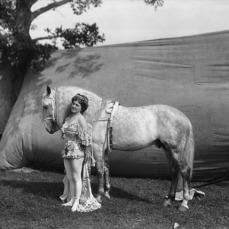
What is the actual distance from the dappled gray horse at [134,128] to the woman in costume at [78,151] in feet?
0.71

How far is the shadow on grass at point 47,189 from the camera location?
823 cm

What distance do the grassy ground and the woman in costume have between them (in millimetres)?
218

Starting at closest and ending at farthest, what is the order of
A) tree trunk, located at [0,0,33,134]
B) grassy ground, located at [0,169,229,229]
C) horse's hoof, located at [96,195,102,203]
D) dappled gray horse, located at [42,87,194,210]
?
grassy ground, located at [0,169,229,229], dappled gray horse, located at [42,87,194,210], horse's hoof, located at [96,195,102,203], tree trunk, located at [0,0,33,134]

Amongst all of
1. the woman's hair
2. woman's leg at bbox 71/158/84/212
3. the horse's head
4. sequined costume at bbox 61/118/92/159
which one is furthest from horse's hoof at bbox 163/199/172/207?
the horse's head

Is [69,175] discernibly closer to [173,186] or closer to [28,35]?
[173,186]

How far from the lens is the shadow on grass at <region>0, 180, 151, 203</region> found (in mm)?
8227

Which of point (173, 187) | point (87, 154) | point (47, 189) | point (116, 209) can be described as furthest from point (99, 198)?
point (47, 189)

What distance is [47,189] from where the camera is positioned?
8633 millimetres

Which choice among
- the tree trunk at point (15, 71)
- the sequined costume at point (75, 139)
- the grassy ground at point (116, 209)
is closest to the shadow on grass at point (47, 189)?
the grassy ground at point (116, 209)

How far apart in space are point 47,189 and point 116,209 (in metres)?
1.74

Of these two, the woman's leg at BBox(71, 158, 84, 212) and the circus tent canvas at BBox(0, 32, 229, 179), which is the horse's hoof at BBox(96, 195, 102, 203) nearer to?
the woman's leg at BBox(71, 158, 84, 212)

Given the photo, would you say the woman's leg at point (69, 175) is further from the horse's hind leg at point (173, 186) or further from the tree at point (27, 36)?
the tree at point (27, 36)

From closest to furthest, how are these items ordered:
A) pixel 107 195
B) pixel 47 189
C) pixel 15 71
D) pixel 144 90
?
1. pixel 107 195
2. pixel 47 189
3. pixel 144 90
4. pixel 15 71

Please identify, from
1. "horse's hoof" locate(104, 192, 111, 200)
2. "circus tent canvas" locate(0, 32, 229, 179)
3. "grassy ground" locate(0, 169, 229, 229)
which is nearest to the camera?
"grassy ground" locate(0, 169, 229, 229)
